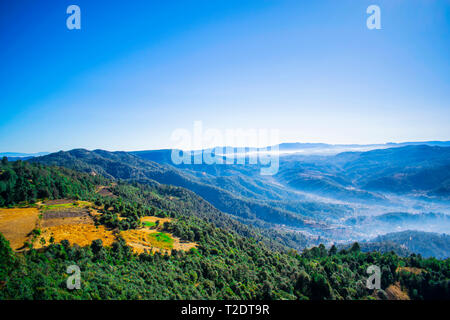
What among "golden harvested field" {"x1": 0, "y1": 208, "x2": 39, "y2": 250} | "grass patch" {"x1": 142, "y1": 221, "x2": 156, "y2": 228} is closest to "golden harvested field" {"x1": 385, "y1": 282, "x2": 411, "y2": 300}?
"grass patch" {"x1": 142, "y1": 221, "x2": 156, "y2": 228}

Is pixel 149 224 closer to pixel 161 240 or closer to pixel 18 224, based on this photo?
pixel 161 240

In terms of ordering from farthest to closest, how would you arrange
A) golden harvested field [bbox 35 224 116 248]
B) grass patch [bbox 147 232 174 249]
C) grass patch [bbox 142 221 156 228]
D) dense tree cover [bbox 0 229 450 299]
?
grass patch [bbox 142 221 156 228]
grass patch [bbox 147 232 174 249]
golden harvested field [bbox 35 224 116 248]
dense tree cover [bbox 0 229 450 299]

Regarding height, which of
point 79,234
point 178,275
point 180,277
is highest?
point 79,234

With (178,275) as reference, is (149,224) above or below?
below

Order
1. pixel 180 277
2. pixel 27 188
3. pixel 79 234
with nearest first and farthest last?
1. pixel 180 277
2. pixel 79 234
3. pixel 27 188

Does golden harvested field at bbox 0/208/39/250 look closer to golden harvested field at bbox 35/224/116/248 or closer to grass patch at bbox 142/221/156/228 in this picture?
golden harvested field at bbox 35/224/116/248

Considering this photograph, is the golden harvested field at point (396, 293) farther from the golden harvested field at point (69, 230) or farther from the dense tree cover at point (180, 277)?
the golden harvested field at point (69, 230)

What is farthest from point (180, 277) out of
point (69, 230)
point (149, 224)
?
point (149, 224)

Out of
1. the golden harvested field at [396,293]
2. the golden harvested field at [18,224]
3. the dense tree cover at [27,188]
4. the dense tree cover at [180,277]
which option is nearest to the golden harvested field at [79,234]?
the golden harvested field at [18,224]
